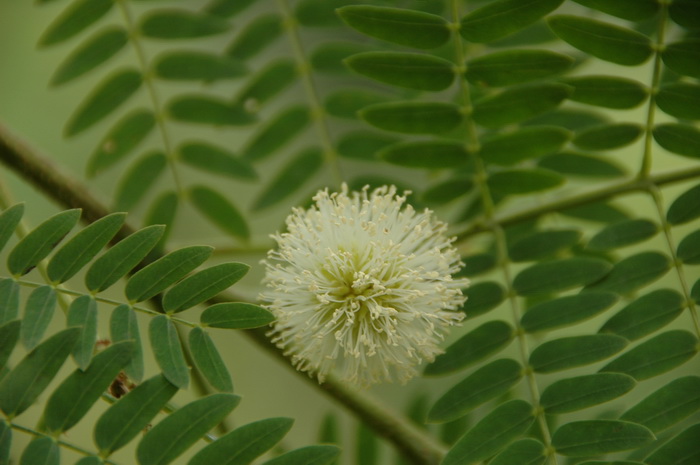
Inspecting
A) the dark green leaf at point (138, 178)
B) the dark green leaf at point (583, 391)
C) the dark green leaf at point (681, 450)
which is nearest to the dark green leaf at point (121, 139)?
the dark green leaf at point (138, 178)

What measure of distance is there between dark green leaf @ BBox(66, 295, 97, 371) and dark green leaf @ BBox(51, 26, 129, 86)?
1.68 feet

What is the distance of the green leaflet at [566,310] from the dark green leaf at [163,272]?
1.32ft

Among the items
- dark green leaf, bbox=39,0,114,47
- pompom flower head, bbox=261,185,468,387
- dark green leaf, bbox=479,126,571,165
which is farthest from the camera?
dark green leaf, bbox=39,0,114,47

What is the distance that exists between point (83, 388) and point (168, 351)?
87mm

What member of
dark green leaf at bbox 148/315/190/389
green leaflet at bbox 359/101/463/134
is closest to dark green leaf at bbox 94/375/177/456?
dark green leaf at bbox 148/315/190/389

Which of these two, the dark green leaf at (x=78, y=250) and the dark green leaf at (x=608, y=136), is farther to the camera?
the dark green leaf at (x=608, y=136)

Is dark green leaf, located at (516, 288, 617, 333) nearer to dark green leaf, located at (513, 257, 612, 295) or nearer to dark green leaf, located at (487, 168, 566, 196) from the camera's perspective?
dark green leaf, located at (513, 257, 612, 295)

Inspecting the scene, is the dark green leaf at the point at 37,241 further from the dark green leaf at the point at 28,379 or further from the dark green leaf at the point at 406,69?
the dark green leaf at the point at 406,69

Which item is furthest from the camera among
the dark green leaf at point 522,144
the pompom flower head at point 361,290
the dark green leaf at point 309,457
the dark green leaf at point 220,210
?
the dark green leaf at point 220,210

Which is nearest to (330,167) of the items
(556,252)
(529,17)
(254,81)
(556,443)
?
(254,81)

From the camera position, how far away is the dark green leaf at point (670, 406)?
29.6 inches

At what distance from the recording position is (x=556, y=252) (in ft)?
3.22

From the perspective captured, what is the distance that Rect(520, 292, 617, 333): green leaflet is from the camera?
822 mm

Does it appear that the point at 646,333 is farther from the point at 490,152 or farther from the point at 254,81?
the point at 254,81
